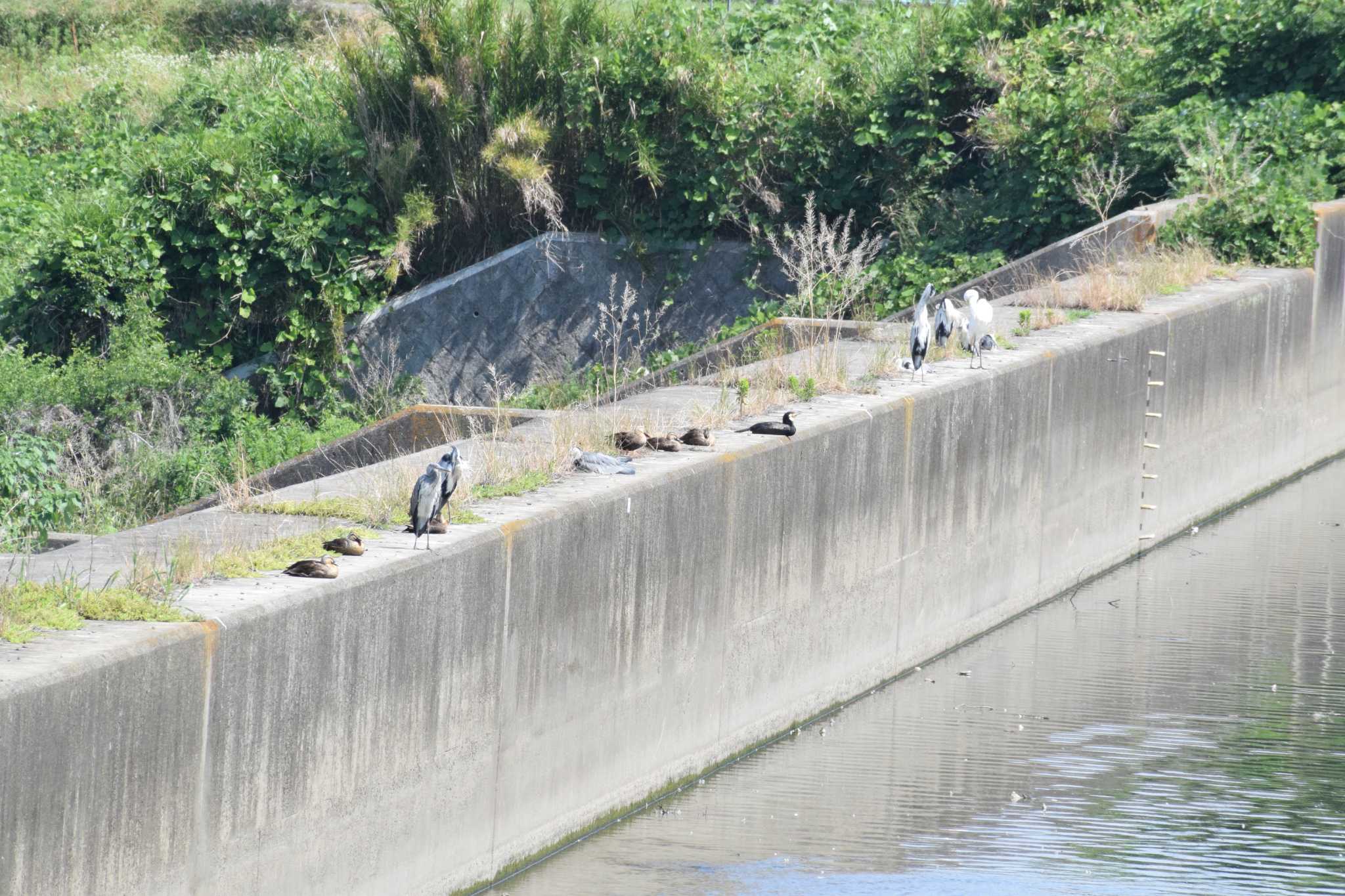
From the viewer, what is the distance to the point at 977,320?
11367 mm

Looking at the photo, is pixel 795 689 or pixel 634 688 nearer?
pixel 634 688

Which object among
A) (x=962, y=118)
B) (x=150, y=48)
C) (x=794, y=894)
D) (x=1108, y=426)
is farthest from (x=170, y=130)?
(x=794, y=894)

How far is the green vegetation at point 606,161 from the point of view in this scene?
18125 mm

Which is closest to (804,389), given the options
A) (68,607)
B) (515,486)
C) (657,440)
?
(657,440)

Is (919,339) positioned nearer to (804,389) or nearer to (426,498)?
(804,389)

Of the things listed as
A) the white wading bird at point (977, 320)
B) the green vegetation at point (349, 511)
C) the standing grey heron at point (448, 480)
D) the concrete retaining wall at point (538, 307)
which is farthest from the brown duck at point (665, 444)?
the concrete retaining wall at point (538, 307)

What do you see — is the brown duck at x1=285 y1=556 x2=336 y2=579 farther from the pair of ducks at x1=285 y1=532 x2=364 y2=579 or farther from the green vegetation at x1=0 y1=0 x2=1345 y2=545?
the green vegetation at x1=0 y1=0 x2=1345 y2=545

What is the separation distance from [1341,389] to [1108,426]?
5572 millimetres

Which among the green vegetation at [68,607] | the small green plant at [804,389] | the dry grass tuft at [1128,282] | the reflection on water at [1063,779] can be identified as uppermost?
the dry grass tuft at [1128,282]

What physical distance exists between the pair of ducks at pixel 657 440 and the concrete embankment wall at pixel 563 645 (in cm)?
18

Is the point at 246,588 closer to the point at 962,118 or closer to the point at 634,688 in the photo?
the point at 634,688

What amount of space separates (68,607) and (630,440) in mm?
3543

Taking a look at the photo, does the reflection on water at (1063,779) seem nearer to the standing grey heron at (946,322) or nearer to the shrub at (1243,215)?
the standing grey heron at (946,322)

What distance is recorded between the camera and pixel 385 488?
25.2 ft
